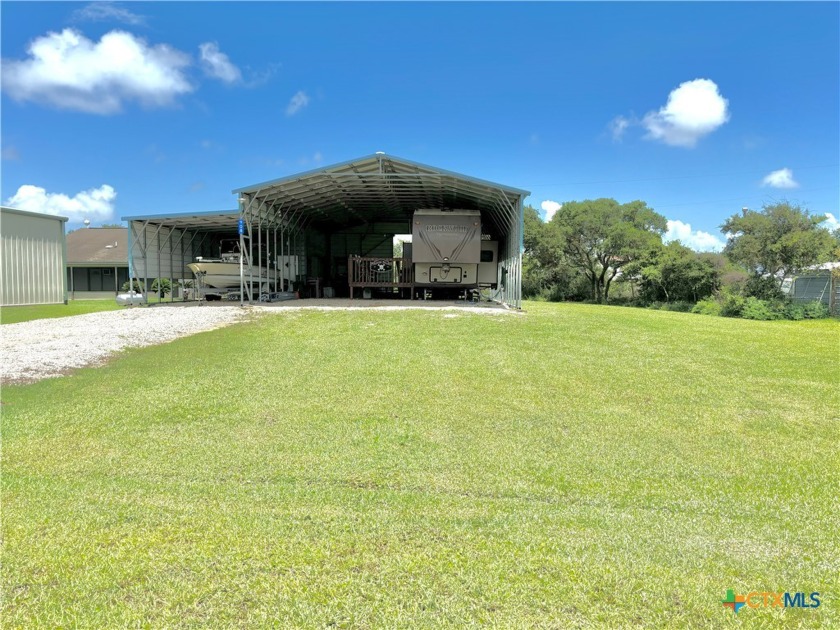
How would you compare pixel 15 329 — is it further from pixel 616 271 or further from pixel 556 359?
pixel 616 271

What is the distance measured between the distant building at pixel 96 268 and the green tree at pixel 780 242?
1292 inches

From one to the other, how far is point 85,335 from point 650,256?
96.8 feet

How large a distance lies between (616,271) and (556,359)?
2803cm

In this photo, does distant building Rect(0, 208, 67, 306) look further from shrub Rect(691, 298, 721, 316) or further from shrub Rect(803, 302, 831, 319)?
shrub Rect(803, 302, 831, 319)

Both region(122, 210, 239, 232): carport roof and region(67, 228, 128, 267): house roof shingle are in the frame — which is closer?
region(122, 210, 239, 232): carport roof

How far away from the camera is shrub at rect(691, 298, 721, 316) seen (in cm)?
2360

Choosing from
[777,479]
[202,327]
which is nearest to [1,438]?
[777,479]

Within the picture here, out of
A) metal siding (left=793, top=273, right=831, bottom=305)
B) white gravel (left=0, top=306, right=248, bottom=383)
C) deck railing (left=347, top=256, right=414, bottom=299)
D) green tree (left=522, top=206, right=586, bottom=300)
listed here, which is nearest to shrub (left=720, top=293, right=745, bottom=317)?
metal siding (left=793, top=273, right=831, bottom=305)

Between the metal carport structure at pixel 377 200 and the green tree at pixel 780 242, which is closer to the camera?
the metal carport structure at pixel 377 200

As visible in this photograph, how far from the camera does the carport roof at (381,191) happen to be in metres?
16.3

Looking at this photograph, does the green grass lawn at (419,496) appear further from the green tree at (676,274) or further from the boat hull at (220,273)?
the green tree at (676,274)

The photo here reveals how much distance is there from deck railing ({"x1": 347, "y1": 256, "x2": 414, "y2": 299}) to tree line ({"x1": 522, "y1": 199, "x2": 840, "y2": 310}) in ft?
51.2

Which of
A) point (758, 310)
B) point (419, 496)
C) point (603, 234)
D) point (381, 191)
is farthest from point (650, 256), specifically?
point (419, 496)

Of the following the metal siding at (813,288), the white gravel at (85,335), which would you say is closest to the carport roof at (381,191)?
the white gravel at (85,335)
